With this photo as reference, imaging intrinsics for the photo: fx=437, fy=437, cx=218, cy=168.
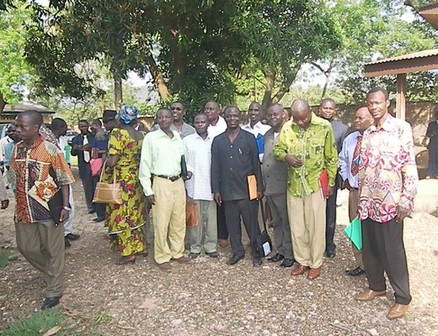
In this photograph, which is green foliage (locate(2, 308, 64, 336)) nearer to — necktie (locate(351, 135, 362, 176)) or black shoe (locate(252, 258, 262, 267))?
black shoe (locate(252, 258, 262, 267))

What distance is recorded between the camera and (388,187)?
11.0 ft

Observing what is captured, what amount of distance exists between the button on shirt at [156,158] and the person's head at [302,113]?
4.40 ft

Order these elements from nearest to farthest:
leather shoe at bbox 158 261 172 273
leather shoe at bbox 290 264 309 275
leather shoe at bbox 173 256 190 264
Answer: leather shoe at bbox 290 264 309 275
leather shoe at bbox 158 261 172 273
leather shoe at bbox 173 256 190 264

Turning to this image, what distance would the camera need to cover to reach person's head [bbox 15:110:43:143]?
3658 millimetres

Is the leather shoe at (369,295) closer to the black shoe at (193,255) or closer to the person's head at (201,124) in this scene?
the black shoe at (193,255)

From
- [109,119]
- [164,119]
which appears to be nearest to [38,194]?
[164,119]

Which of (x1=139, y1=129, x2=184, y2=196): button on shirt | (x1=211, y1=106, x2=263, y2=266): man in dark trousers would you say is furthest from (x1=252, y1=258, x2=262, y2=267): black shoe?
(x1=139, y1=129, x2=184, y2=196): button on shirt

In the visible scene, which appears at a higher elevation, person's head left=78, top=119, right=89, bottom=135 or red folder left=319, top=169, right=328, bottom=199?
person's head left=78, top=119, right=89, bottom=135

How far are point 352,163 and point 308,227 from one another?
75 centimetres

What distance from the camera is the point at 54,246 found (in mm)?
3879

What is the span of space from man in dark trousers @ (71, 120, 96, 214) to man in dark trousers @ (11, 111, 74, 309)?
3320 millimetres

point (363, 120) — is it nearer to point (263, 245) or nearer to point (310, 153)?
point (310, 153)

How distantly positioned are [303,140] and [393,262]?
135cm

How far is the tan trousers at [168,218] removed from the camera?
4586 millimetres
